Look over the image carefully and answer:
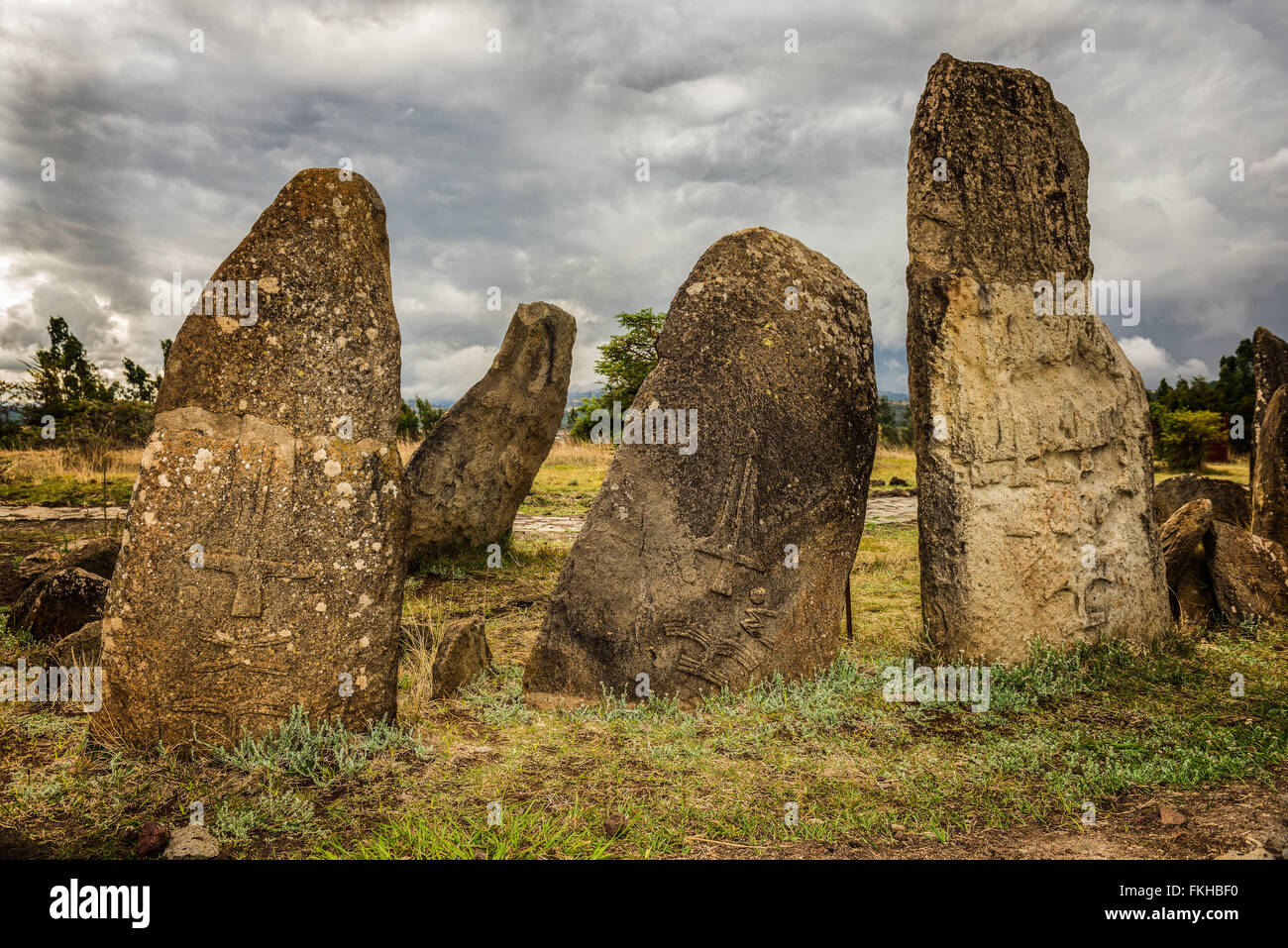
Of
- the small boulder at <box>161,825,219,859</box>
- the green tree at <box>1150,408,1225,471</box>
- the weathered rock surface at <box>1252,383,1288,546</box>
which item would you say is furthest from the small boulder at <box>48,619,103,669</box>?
the green tree at <box>1150,408,1225,471</box>

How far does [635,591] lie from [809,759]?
4.90ft

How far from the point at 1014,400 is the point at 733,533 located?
225 centimetres

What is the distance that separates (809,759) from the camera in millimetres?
4352

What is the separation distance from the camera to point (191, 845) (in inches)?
133

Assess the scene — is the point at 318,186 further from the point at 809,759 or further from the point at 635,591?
the point at 809,759

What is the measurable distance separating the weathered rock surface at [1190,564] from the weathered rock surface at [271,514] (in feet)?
21.0

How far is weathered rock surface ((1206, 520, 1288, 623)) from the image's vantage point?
6.85 metres

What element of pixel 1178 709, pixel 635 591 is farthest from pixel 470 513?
pixel 1178 709

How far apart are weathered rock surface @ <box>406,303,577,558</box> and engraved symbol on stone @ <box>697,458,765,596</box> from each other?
491cm

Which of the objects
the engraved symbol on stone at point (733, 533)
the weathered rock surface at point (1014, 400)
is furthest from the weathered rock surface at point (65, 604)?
the weathered rock surface at point (1014, 400)

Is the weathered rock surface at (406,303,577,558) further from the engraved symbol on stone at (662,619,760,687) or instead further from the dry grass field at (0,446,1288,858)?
the engraved symbol on stone at (662,619,760,687)

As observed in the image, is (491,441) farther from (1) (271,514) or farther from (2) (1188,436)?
(2) (1188,436)

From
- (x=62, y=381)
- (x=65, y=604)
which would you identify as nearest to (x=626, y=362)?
(x=62, y=381)
